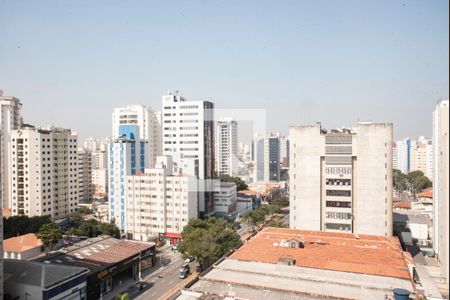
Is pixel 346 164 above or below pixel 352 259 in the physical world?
above

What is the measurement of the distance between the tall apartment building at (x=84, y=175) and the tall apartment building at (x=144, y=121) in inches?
124

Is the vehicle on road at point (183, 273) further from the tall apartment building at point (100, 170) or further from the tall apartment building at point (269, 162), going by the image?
the tall apartment building at point (269, 162)

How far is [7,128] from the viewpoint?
24250 mm

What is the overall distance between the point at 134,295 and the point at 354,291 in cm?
690

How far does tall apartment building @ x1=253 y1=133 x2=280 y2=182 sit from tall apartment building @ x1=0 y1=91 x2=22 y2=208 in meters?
22.6

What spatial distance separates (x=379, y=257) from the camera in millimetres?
10438

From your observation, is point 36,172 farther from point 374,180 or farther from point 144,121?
point 374,180

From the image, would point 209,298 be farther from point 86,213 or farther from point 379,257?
point 86,213

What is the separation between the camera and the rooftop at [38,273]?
9.80 m

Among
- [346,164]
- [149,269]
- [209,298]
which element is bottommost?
[149,269]

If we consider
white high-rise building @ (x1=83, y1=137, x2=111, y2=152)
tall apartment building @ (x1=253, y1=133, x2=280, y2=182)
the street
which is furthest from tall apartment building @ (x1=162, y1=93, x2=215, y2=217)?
white high-rise building @ (x1=83, y1=137, x2=111, y2=152)

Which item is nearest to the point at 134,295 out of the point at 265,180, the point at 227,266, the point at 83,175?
the point at 227,266

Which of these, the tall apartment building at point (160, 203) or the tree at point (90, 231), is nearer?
the tree at point (90, 231)

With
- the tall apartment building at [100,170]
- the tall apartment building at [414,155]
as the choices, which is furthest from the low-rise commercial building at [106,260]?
the tall apartment building at [414,155]
